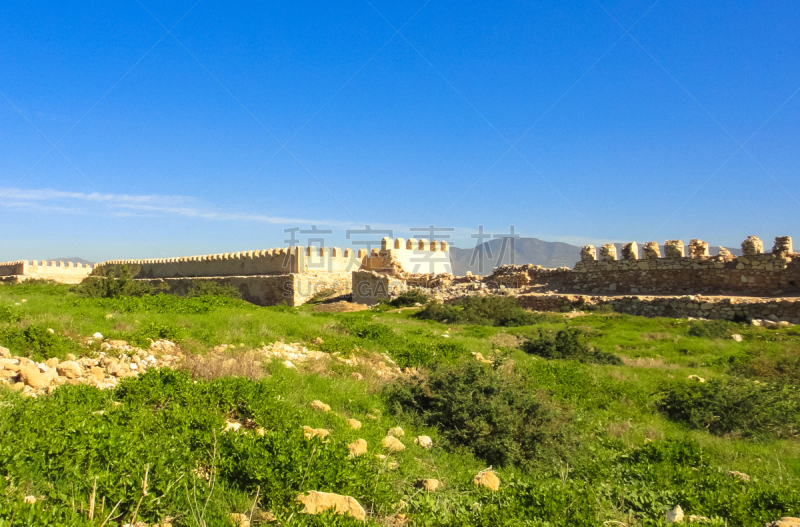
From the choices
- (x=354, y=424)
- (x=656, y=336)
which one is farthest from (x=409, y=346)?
(x=656, y=336)

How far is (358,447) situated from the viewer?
→ 440 centimetres

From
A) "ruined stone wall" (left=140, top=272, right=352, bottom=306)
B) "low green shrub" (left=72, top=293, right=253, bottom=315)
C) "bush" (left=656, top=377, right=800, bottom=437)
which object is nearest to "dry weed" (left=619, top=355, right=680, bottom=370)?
"bush" (left=656, top=377, right=800, bottom=437)

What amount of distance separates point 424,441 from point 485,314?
1094 cm

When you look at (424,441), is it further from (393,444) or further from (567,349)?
(567,349)

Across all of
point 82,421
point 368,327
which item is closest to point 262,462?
point 82,421

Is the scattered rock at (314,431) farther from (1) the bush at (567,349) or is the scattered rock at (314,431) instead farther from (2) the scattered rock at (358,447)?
(1) the bush at (567,349)

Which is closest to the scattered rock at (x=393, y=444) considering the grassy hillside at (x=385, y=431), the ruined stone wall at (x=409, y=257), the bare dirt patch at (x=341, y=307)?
the grassy hillside at (x=385, y=431)

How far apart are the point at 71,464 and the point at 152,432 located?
0.79m

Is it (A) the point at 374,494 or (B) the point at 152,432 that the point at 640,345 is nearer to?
(A) the point at 374,494

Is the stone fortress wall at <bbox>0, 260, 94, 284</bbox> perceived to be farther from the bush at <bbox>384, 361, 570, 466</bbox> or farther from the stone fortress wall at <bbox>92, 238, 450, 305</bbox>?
the bush at <bbox>384, 361, 570, 466</bbox>

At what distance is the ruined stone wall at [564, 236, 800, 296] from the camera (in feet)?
49.4

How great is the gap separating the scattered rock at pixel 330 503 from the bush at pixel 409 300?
52.1 feet

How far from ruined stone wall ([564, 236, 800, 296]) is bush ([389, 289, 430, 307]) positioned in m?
5.21

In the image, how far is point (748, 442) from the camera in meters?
5.92
